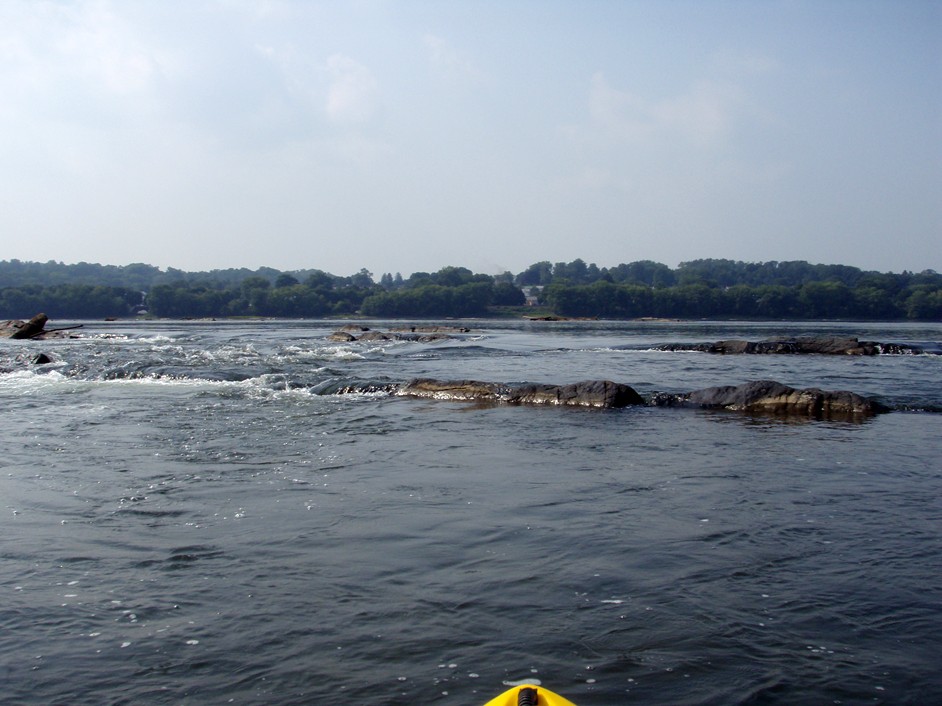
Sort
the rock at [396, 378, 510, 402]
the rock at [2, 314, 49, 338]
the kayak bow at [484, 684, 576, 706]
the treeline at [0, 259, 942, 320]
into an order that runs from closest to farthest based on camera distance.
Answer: the kayak bow at [484, 684, 576, 706] → the rock at [396, 378, 510, 402] → the rock at [2, 314, 49, 338] → the treeline at [0, 259, 942, 320]

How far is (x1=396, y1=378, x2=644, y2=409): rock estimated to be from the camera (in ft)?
58.5

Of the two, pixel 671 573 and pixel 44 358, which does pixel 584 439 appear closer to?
pixel 671 573

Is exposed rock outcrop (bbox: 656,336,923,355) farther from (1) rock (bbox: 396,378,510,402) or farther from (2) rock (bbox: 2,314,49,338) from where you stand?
(2) rock (bbox: 2,314,49,338)

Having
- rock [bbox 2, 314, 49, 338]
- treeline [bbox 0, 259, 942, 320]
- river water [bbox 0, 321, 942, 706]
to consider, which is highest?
treeline [bbox 0, 259, 942, 320]

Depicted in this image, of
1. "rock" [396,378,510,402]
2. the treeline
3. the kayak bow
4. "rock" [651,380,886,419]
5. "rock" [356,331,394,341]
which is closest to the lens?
the kayak bow

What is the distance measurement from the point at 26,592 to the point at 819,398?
1516 cm

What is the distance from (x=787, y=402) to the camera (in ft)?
55.3

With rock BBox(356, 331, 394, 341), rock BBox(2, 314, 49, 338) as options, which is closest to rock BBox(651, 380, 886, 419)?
rock BBox(356, 331, 394, 341)

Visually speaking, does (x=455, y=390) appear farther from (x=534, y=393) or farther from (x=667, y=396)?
(x=667, y=396)

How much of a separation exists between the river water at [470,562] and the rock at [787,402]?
1424mm

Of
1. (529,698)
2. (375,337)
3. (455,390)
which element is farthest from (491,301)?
(529,698)

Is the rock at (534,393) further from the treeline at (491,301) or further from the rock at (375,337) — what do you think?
the treeline at (491,301)

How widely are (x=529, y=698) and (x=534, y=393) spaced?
14.8 meters

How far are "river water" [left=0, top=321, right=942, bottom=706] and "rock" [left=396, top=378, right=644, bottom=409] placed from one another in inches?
105
